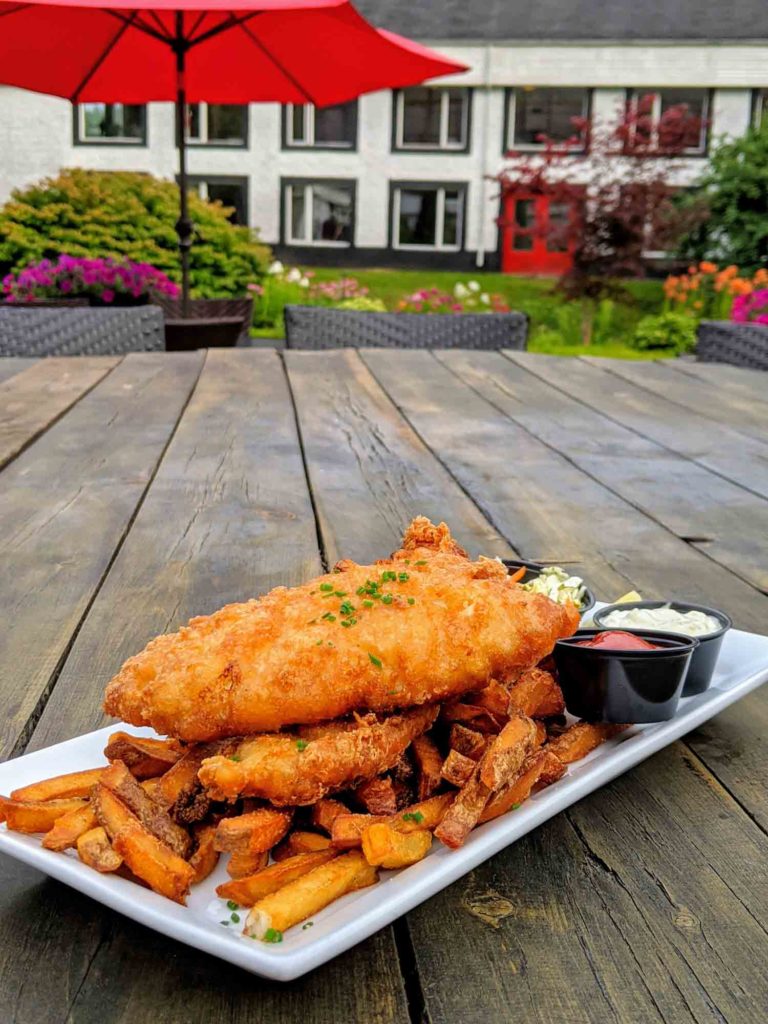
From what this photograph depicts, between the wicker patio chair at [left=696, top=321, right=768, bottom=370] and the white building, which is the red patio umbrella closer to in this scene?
→ the wicker patio chair at [left=696, top=321, right=768, bottom=370]

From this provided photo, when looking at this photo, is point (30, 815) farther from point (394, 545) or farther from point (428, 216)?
point (428, 216)

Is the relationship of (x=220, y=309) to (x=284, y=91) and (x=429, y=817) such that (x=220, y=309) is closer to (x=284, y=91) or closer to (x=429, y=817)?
(x=284, y=91)

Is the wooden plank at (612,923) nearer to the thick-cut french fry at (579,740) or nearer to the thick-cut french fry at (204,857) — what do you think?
the thick-cut french fry at (579,740)

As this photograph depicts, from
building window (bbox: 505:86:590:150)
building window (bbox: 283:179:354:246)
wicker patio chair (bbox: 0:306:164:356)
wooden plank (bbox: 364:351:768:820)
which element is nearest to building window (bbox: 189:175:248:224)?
building window (bbox: 283:179:354:246)

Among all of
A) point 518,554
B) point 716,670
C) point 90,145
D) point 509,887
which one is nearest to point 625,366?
point 518,554

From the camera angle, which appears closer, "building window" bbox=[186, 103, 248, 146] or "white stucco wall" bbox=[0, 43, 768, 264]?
"white stucco wall" bbox=[0, 43, 768, 264]

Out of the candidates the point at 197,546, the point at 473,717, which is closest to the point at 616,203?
the point at 197,546
